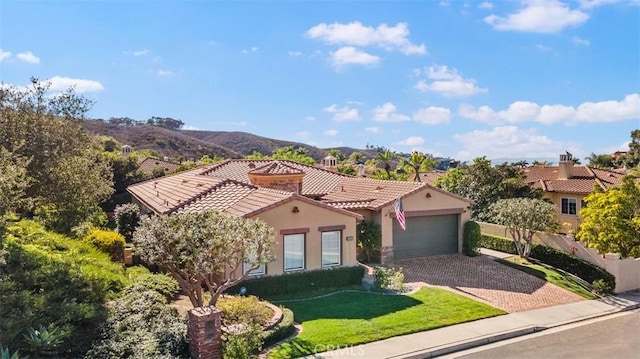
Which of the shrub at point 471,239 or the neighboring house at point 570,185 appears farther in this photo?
the neighboring house at point 570,185

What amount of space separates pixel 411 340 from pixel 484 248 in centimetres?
1718

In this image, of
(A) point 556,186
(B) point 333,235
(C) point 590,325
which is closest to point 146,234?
(B) point 333,235

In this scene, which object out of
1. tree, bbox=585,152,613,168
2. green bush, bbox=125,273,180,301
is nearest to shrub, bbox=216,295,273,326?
green bush, bbox=125,273,180,301

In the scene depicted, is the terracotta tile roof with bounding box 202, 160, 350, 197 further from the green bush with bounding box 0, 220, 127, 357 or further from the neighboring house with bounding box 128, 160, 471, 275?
the green bush with bounding box 0, 220, 127, 357

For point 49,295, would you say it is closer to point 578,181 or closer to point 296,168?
point 296,168

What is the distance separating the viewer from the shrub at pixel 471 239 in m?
26.5

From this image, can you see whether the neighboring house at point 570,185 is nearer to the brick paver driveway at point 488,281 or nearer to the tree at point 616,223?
the tree at point 616,223

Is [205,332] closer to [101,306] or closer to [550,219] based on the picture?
[101,306]

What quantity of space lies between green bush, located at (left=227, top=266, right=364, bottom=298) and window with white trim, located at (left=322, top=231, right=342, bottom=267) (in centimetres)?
65

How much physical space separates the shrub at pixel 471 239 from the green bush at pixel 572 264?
301 centimetres

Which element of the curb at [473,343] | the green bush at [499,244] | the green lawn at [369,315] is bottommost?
the curb at [473,343]

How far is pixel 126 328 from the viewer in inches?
499

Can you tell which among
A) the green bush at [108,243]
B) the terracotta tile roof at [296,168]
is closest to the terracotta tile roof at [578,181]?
the terracotta tile roof at [296,168]

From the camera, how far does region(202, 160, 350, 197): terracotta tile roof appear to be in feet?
100
